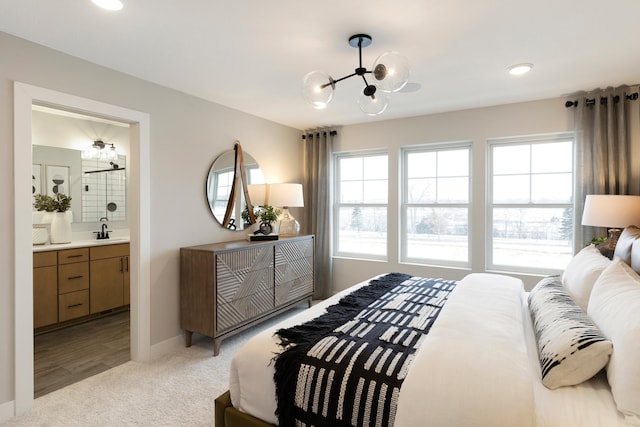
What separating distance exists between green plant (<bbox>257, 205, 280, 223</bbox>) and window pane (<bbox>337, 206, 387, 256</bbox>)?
3.90 ft

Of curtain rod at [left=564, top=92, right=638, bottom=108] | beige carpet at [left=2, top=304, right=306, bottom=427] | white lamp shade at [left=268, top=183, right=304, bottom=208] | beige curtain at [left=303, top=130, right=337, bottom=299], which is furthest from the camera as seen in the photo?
beige curtain at [left=303, top=130, right=337, bottom=299]

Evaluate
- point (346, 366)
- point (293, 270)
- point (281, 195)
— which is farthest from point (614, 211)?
point (281, 195)

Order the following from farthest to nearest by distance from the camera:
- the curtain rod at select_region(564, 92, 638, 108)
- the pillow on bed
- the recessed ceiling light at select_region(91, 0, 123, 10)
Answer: the curtain rod at select_region(564, 92, 638, 108) → the recessed ceiling light at select_region(91, 0, 123, 10) → the pillow on bed

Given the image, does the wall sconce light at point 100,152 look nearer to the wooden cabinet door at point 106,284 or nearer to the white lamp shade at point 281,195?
the wooden cabinet door at point 106,284

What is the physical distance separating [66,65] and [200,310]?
7.09ft

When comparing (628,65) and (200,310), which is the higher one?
(628,65)

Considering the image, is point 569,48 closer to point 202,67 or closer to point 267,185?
point 202,67

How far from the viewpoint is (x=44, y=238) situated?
3.64 m

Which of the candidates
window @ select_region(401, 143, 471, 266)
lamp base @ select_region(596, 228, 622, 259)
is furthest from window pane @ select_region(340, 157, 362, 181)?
lamp base @ select_region(596, 228, 622, 259)

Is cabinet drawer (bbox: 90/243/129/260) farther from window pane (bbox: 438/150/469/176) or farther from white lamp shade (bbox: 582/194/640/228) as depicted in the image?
white lamp shade (bbox: 582/194/640/228)

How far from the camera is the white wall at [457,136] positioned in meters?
3.40

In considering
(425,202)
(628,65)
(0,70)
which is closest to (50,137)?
(0,70)

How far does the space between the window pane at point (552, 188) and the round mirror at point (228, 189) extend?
322cm

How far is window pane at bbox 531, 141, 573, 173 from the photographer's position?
347 cm
